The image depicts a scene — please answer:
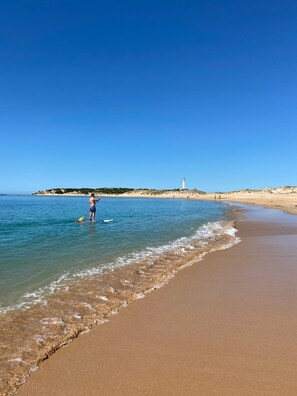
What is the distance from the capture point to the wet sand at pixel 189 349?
3701 millimetres

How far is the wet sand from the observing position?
370 cm

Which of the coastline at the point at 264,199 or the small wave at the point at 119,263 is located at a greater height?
the coastline at the point at 264,199

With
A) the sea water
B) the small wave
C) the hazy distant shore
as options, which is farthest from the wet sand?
the hazy distant shore

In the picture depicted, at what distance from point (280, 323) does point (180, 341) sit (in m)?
1.86

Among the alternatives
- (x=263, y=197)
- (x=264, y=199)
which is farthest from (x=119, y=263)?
(x=263, y=197)

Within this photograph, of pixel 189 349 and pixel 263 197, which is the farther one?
pixel 263 197

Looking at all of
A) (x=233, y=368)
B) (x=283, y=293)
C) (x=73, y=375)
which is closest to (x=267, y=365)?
(x=233, y=368)

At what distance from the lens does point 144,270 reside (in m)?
9.73

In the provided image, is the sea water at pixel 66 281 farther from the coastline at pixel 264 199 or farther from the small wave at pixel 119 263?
the coastline at pixel 264 199

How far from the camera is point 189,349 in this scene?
454cm

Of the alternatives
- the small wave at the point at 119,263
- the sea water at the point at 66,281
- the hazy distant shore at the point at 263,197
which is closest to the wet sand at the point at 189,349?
the sea water at the point at 66,281

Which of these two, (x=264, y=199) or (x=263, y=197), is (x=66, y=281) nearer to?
(x=264, y=199)

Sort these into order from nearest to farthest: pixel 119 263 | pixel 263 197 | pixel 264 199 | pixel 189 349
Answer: pixel 189 349 < pixel 119 263 < pixel 264 199 < pixel 263 197

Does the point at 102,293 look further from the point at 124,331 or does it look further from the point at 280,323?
the point at 280,323
